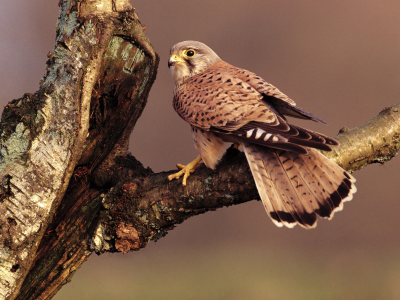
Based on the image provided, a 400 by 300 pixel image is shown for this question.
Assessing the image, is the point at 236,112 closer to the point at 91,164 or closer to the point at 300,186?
the point at 300,186

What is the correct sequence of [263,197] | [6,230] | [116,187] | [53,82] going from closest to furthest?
[263,197] → [6,230] → [53,82] → [116,187]

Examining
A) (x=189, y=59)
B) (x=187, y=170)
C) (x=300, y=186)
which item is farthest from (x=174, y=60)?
(x=300, y=186)

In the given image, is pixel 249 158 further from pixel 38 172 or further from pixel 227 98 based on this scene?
pixel 38 172

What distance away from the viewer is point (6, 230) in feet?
7.48

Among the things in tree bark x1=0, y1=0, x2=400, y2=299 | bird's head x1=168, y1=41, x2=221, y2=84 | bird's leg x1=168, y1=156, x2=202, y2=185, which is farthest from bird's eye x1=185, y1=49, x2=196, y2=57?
bird's leg x1=168, y1=156, x2=202, y2=185

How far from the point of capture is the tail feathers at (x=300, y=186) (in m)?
2.11

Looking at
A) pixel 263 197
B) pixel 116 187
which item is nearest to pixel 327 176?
pixel 263 197

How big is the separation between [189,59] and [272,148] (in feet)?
3.82

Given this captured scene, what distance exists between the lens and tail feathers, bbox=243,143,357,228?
211 cm

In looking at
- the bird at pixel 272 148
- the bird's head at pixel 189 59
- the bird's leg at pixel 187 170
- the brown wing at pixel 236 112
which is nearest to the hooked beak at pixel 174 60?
the bird's head at pixel 189 59

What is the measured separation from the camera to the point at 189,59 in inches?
120

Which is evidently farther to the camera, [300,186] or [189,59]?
[189,59]

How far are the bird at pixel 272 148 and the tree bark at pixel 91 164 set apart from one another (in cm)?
12

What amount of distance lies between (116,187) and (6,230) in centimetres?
68
